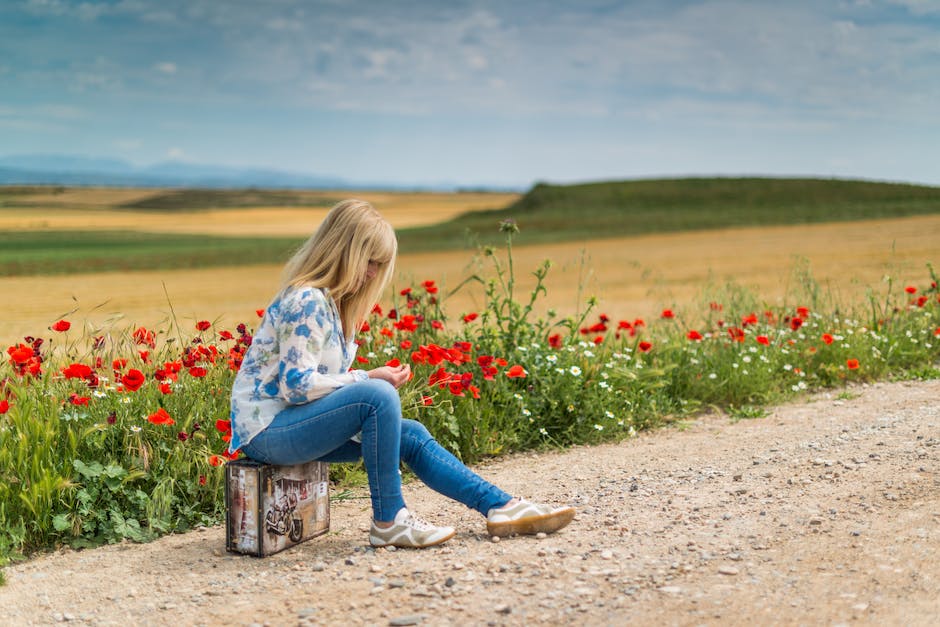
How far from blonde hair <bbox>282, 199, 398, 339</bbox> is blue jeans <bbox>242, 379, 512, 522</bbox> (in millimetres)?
408

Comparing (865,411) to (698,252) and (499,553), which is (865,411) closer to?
(499,553)

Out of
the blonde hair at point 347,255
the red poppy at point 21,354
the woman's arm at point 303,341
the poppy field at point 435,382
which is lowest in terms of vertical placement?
the poppy field at point 435,382

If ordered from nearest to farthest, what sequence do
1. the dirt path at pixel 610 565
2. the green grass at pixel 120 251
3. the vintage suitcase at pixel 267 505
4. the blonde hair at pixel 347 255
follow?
the dirt path at pixel 610 565 → the blonde hair at pixel 347 255 → the vintage suitcase at pixel 267 505 → the green grass at pixel 120 251

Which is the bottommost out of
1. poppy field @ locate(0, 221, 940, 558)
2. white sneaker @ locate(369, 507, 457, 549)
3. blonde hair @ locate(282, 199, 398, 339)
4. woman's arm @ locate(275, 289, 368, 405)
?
white sneaker @ locate(369, 507, 457, 549)

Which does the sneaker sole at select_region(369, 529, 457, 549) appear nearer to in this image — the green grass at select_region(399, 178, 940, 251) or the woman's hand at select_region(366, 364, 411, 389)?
the woman's hand at select_region(366, 364, 411, 389)

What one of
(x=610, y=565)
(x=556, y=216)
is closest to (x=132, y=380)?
(x=610, y=565)

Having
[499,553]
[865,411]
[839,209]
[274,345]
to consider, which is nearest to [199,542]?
[274,345]

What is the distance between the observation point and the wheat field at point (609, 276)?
11047 mm

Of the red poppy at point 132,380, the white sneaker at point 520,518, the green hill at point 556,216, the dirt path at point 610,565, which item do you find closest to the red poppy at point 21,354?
the red poppy at point 132,380

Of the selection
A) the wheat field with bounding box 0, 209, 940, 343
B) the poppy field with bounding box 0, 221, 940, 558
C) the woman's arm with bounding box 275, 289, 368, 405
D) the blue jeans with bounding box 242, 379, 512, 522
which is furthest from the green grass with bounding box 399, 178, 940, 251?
the woman's arm with bounding box 275, 289, 368, 405

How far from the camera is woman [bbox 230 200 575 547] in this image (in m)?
3.68

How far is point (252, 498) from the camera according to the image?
3.95m

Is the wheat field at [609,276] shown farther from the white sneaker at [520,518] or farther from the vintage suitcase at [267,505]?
the white sneaker at [520,518]

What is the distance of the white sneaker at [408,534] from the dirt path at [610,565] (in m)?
0.06
